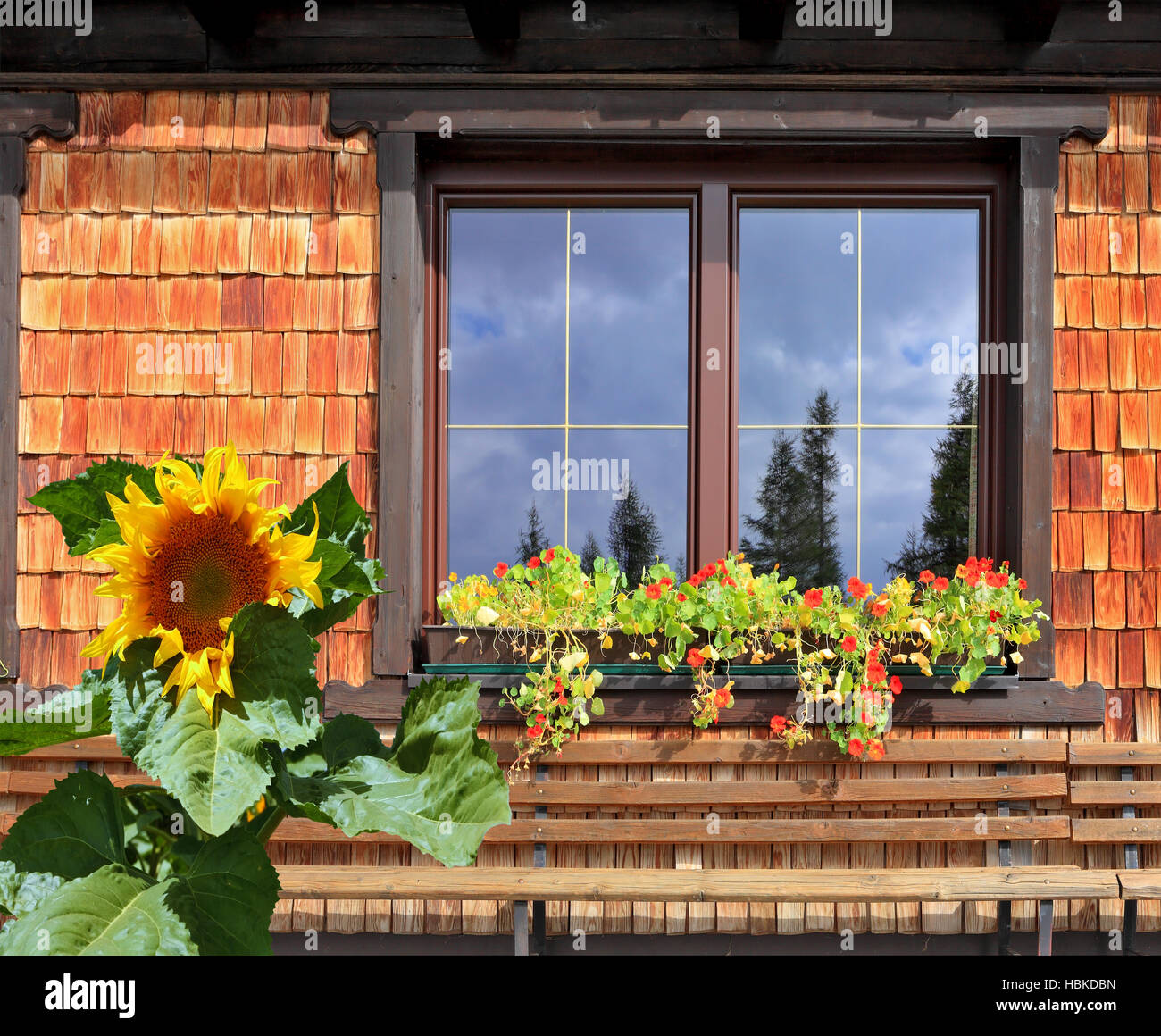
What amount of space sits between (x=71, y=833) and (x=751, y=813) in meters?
2.44

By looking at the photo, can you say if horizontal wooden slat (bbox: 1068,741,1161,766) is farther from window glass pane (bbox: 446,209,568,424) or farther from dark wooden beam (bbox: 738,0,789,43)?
dark wooden beam (bbox: 738,0,789,43)

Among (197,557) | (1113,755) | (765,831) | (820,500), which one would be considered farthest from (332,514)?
(1113,755)

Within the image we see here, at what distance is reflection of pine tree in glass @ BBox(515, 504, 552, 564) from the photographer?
2.92m

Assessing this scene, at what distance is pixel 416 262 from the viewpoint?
9.24ft

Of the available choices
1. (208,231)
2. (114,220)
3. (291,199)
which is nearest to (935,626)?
(291,199)

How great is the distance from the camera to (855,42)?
2770mm

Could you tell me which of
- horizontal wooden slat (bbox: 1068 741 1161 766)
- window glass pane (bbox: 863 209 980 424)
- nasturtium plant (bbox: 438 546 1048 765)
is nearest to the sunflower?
nasturtium plant (bbox: 438 546 1048 765)

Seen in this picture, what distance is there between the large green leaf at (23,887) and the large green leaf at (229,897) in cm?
11

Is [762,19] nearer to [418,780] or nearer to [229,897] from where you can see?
[418,780]

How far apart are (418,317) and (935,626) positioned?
7.07 feet

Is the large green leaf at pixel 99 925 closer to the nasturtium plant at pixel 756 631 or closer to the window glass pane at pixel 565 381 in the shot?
the nasturtium plant at pixel 756 631

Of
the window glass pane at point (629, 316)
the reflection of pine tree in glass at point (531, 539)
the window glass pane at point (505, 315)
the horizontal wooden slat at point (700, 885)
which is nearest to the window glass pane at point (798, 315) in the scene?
the window glass pane at point (629, 316)

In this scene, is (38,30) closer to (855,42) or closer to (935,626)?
(855,42)

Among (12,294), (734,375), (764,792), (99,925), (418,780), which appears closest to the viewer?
(99,925)
